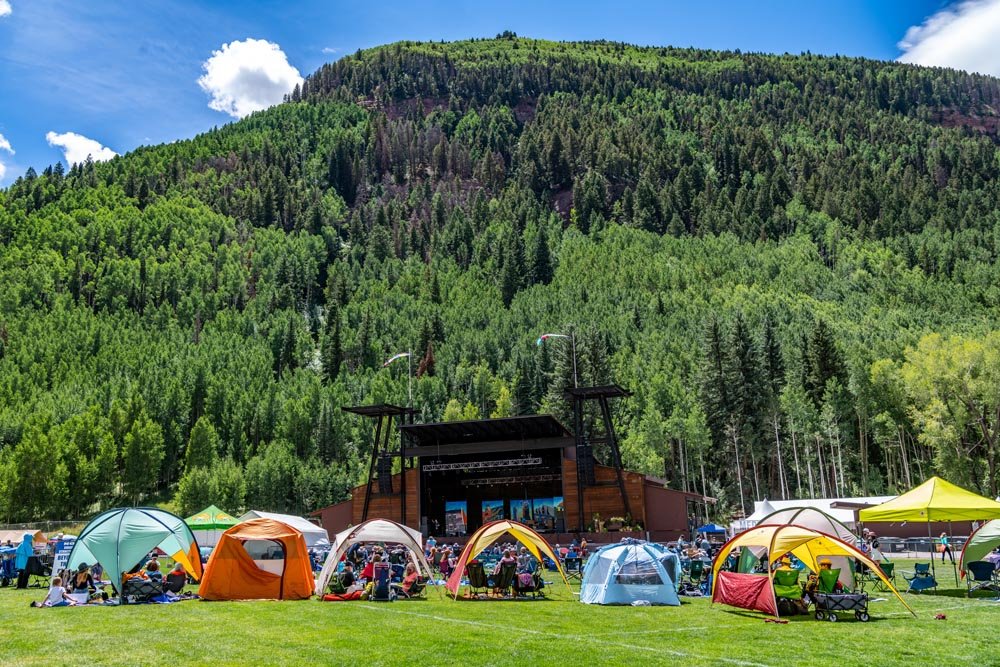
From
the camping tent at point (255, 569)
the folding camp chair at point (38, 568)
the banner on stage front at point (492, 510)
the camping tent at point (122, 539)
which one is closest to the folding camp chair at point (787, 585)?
the camping tent at point (255, 569)

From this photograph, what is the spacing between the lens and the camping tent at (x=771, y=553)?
46.9ft

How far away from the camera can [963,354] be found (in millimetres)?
44656

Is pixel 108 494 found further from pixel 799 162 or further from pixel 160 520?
pixel 799 162

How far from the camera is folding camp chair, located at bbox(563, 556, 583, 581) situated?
Result: 22.6 metres

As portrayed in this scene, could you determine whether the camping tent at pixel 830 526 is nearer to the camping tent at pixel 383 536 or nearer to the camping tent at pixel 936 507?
the camping tent at pixel 936 507

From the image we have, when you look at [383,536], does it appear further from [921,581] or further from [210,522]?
[210,522]

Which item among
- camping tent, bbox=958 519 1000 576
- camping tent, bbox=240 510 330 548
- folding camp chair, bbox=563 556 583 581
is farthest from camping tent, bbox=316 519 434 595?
camping tent, bbox=240 510 330 548

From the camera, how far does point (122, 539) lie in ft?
55.2

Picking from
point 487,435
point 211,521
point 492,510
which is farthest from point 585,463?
point 211,521

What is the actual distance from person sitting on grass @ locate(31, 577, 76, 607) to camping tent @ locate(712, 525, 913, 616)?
43.5 feet

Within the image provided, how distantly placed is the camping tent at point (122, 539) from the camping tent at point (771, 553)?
1256 cm

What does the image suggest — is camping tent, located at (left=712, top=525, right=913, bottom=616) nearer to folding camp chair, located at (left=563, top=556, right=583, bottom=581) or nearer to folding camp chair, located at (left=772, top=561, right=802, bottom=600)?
folding camp chair, located at (left=772, top=561, right=802, bottom=600)

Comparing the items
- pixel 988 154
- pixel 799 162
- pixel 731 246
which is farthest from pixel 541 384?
pixel 988 154

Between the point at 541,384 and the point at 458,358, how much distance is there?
1621cm
